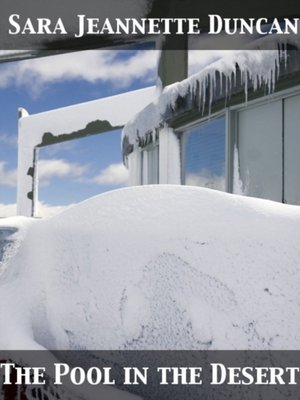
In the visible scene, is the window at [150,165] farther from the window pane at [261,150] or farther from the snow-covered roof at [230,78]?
the window pane at [261,150]

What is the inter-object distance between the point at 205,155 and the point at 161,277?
5.07 meters

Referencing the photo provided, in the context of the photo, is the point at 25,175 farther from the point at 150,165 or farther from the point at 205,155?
the point at 205,155

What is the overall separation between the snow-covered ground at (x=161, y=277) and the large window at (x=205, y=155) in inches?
167

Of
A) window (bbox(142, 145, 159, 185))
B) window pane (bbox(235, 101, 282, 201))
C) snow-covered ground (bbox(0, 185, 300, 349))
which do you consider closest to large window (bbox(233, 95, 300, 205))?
window pane (bbox(235, 101, 282, 201))

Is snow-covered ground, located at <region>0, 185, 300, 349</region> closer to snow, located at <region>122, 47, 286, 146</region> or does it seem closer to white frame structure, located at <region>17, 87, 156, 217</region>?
snow, located at <region>122, 47, 286, 146</region>

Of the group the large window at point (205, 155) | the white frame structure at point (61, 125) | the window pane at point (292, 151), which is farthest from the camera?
the white frame structure at point (61, 125)

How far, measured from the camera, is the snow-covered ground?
2.03m

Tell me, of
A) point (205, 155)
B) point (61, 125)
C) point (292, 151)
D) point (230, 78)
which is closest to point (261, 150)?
point (292, 151)

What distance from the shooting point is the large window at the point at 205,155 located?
686 cm

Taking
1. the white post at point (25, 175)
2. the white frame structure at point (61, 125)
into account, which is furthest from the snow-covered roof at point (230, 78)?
the white post at point (25, 175)

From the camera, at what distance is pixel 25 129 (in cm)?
1474

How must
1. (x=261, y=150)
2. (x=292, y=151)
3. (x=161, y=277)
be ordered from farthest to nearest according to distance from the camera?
1. (x=261, y=150)
2. (x=292, y=151)
3. (x=161, y=277)

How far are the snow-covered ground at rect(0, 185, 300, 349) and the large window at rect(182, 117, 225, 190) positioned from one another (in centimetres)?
424

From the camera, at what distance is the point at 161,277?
7.55 ft
